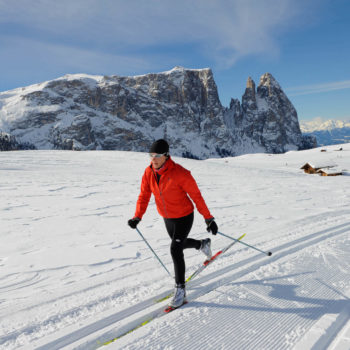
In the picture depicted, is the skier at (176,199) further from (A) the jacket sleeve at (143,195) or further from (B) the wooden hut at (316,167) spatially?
(B) the wooden hut at (316,167)

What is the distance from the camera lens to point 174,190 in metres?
3.52

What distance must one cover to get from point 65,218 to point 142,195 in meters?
5.06

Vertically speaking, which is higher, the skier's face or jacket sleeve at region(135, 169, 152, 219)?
the skier's face

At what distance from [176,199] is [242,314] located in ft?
5.76

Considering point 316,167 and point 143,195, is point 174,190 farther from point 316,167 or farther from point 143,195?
point 316,167

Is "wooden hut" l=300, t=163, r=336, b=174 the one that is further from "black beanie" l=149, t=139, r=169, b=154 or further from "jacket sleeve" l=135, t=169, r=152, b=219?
"black beanie" l=149, t=139, r=169, b=154

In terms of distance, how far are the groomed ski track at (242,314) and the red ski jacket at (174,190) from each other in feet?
4.14

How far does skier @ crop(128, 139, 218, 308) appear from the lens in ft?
11.4

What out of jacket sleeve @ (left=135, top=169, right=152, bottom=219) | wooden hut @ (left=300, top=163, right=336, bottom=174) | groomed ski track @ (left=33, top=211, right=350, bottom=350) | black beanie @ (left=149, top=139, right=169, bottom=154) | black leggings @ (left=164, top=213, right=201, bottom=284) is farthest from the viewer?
wooden hut @ (left=300, top=163, right=336, bottom=174)

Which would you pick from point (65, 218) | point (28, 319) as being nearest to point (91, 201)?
point (65, 218)

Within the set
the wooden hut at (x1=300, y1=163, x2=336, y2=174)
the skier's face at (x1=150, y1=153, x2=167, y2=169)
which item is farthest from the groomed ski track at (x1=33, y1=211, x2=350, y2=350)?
the wooden hut at (x1=300, y1=163, x2=336, y2=174)

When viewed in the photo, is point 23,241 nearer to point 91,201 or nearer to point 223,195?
point 91,201

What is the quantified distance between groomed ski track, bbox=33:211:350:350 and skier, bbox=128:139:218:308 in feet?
1.31

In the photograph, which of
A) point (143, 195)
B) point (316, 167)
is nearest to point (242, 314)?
point (143, 195)
